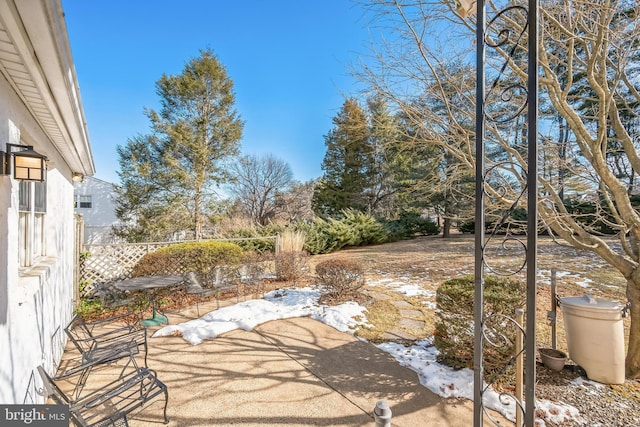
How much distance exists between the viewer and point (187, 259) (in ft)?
20.9

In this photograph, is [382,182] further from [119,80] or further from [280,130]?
[119,80]

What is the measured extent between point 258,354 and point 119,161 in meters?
13.5

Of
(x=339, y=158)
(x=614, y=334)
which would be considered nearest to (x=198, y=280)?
(x=614, y=334)

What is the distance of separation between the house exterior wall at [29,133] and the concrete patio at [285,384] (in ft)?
2.98

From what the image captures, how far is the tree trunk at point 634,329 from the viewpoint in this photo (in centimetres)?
276

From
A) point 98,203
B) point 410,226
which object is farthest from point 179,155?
point 410,226

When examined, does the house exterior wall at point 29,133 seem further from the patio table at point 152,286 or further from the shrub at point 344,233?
the shrub at point 344,233

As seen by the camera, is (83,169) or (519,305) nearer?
(519,305)

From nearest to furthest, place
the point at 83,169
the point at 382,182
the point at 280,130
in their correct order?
the point at 83,169 → the point at 382,182 → the point at 280,130

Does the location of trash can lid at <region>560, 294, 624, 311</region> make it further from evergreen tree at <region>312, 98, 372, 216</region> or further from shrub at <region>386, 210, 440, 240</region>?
evergreen tree at <region>312, 98, 372, 216</region>

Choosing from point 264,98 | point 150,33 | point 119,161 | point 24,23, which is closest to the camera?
point 24,23

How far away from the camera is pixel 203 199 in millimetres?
13602

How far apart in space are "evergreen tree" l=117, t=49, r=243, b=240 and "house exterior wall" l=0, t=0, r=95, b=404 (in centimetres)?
1049

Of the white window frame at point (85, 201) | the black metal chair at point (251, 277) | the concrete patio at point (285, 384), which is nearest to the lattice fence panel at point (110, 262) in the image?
the black metal chair at point (251, 277)
